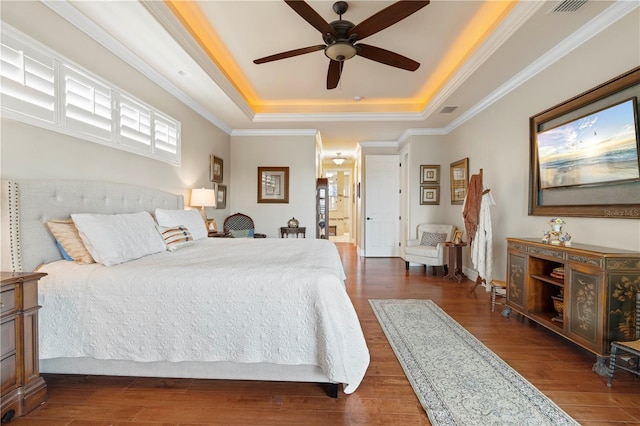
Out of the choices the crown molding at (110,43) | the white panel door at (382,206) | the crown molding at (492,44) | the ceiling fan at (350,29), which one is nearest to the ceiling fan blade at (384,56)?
the ceiling fan at (350,29)

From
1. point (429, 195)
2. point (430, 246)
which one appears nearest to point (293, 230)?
point (430, 246)

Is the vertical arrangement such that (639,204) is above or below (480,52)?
below

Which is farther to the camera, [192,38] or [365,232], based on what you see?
[365,232]

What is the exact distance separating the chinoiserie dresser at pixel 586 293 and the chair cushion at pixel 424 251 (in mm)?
2228

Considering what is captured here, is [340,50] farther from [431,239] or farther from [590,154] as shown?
[431,239]

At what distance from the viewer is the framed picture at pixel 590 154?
211 cm

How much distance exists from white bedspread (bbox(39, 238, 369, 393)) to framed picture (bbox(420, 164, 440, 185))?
184 inches

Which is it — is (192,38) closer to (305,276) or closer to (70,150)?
(70,150)

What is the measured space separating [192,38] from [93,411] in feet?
10.1

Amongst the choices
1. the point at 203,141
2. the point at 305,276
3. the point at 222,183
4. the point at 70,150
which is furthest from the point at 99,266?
the point at 222,183

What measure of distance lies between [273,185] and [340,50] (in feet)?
11.6

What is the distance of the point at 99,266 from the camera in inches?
72.1

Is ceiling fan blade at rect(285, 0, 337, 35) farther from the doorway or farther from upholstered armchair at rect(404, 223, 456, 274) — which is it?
the doorway

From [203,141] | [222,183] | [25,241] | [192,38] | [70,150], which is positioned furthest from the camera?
[222,183]
